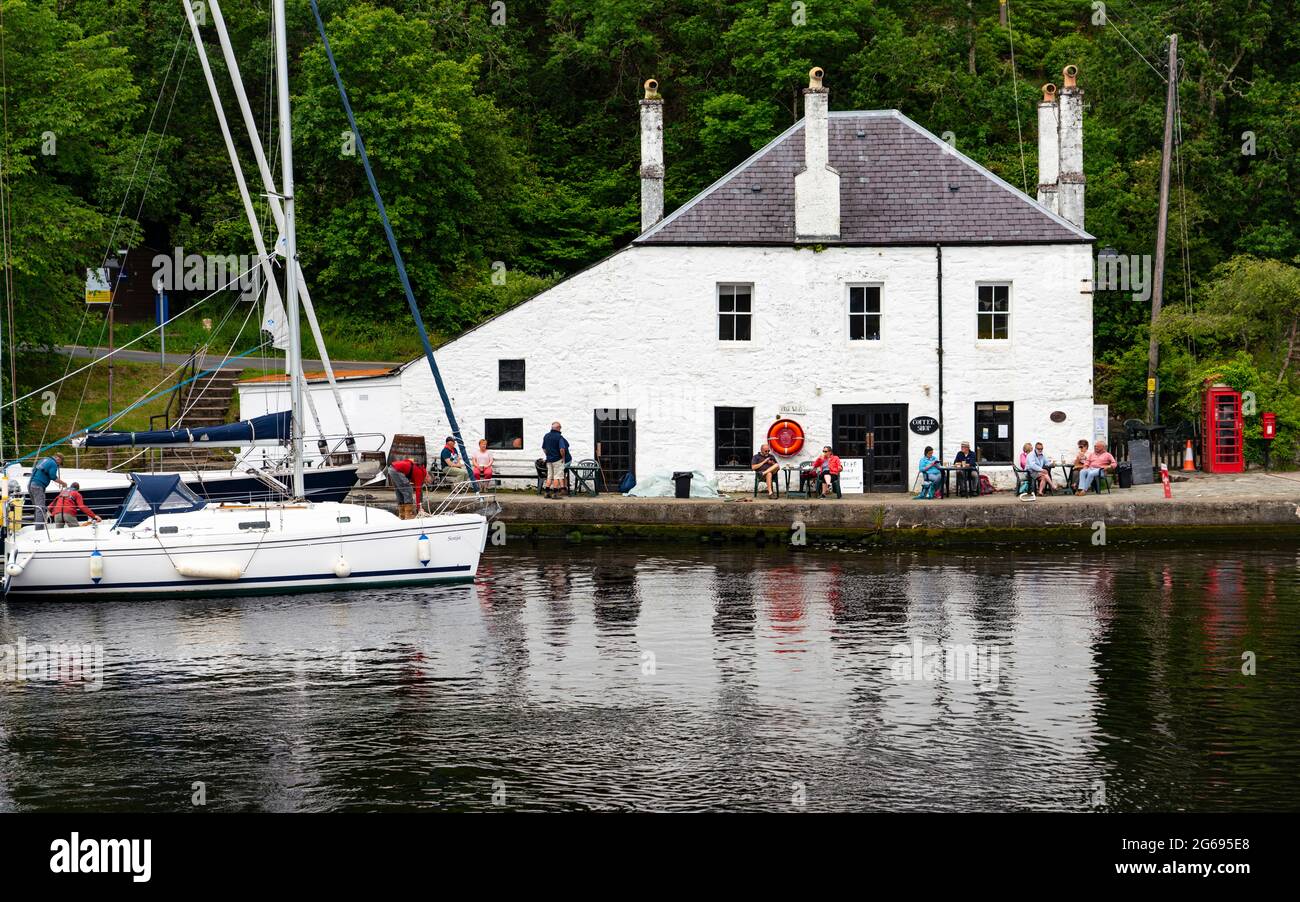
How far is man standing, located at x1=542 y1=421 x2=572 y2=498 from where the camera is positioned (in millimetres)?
37750

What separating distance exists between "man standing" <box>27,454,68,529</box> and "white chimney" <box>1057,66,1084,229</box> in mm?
23941

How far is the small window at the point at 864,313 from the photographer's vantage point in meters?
39.3

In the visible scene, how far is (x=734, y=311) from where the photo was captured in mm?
39531

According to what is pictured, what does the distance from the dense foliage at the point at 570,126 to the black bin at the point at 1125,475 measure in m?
5.90

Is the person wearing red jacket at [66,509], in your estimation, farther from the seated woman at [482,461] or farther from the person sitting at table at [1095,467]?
the person sitting at table at [1095,467]

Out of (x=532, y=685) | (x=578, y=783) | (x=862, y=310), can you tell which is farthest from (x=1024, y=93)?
(x=578, y=783)

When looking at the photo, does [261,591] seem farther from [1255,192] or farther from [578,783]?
[1255,192]

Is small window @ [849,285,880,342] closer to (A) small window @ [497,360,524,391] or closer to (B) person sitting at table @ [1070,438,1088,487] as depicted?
(B) person sitting at table @ [1070,438,1088,487]

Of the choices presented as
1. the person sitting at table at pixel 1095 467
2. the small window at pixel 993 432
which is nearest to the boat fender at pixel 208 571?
the small window at pixel 993 432

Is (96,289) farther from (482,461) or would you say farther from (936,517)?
(936,517)

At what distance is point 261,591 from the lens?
94.1 ft

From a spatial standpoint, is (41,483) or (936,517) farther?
(936,517)
